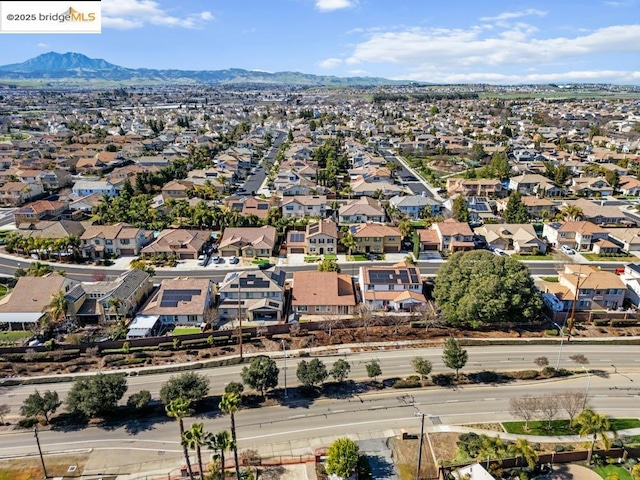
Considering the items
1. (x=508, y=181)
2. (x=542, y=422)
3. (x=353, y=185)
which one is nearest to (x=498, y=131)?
(x=508, y=181)

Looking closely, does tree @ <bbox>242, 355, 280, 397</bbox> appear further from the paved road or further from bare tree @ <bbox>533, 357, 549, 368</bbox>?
bare tree @ <bbox>533, 357, 549, 368</bbox>

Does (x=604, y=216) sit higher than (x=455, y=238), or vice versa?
(x=604, y=216)

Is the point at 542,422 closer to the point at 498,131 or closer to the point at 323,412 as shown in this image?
the point at 323,412

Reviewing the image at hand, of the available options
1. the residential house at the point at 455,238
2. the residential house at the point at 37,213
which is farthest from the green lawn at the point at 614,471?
the residential house at the point at 37,213

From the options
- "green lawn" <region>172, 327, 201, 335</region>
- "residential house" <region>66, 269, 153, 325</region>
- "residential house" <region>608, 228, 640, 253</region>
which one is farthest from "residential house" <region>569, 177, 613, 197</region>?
"residential house" <region>66, 269, 153, 325</region>

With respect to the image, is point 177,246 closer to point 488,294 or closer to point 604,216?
point 488,294

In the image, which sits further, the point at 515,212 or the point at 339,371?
the point at 515,212

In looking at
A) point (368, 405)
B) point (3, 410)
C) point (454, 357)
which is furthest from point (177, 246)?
point (454, 357)
